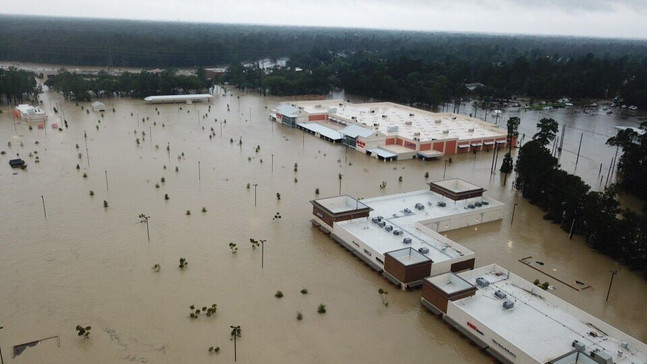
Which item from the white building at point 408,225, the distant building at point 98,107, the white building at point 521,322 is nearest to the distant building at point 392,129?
the white building at point 408,225

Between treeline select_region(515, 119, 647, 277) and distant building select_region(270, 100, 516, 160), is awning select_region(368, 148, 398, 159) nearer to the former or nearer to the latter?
distant building select_region(270, 100, 516, 160)

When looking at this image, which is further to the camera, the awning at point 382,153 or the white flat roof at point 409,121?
the white flat roof at point 409,121

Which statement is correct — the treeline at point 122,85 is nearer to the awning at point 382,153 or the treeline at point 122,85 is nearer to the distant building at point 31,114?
the distant building at point 31,114

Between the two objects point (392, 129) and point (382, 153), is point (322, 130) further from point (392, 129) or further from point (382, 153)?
point (382, 153)

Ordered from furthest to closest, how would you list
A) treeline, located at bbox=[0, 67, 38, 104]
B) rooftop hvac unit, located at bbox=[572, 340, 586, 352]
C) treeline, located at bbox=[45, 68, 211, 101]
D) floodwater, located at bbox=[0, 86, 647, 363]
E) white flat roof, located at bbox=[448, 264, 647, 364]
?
1. treeline, located at bbox=[45, 68, 211, 101]
2. treeline, located at bbox=[0, 67, 38, 104]
3. floodwater, located at bbox=[0, 86, 647, 363]
4. white flat roof, located at bbox=[448, 264, 647, 364]
5. rooftop hvac unit, located at bbox=[572, 340, 586, 352]

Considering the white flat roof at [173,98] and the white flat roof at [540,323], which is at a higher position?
the white flat roof at [173,98]

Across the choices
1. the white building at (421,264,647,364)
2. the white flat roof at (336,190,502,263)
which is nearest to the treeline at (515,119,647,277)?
the white flat roof at (336,190,502,263)
